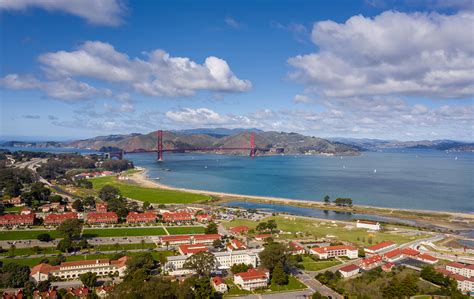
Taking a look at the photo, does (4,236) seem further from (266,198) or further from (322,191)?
(322,191)

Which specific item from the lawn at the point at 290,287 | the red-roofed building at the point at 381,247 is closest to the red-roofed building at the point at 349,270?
the lawn at the point at 290,287

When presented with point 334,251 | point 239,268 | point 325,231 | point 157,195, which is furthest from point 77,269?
point 157,195

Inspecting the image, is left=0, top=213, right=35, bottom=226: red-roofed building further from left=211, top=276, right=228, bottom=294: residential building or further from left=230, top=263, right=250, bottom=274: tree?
left=211, top=276, right=228, bottom=294: residential building

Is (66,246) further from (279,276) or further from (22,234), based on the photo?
(279,276)

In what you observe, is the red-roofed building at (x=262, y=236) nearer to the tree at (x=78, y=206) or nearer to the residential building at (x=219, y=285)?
the residential building at (x=219, y=285)

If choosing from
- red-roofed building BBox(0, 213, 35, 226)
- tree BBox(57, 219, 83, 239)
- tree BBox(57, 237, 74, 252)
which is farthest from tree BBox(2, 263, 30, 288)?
red-roofed building BBox(0, 213, 35, 226)

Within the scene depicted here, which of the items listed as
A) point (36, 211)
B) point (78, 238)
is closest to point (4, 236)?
point (78, 238)

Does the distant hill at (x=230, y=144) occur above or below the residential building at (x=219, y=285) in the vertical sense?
above
